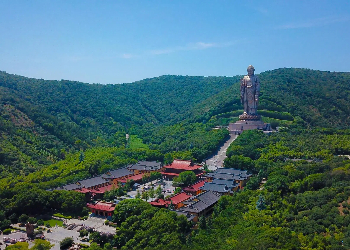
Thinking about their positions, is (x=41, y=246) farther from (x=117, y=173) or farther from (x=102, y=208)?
(x=117, y=173)

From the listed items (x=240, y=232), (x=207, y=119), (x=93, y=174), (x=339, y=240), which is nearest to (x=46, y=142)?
(x=93, y=174)

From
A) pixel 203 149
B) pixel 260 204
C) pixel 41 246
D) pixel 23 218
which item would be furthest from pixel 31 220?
pixel 203 149

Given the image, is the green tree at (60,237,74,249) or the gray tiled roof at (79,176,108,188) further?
the gray tiled roof at (79,176,108,188)

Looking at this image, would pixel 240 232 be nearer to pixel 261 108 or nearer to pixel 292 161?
pixel 292 161

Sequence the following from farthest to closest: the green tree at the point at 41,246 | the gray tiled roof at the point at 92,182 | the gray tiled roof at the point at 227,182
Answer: the gray tiled roof at the point at 92,182 < the gray tiled roof at the point at 227,182 < the green tree at the point at 41,246

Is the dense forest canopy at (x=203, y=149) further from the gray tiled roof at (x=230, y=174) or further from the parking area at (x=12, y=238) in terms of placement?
the parking area at (x=12, y=238)

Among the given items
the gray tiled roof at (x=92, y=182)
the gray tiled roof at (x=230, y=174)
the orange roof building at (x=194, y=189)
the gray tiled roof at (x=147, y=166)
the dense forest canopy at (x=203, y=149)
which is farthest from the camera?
the gray tiled roof at (x=147, y=166)

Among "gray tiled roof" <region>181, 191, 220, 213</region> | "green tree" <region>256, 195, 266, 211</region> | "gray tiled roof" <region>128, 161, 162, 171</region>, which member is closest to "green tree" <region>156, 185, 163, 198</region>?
"gray tiled roof" <region>181, 191, 220, 213</region>

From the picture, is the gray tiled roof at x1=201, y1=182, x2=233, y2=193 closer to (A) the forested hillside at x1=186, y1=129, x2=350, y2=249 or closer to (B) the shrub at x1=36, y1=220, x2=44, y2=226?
(A) the forested hillside at x1=186, y1=129, x2=350, y2=249

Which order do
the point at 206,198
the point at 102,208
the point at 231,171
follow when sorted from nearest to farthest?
the point at 102,208, the point at 206,198, the point at 231,171

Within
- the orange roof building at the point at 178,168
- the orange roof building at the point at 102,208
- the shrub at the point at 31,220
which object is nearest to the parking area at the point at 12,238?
the shrub at the point at 31,220

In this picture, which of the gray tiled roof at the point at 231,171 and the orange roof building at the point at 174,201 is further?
the gray tiled roof at the point at 231,171
